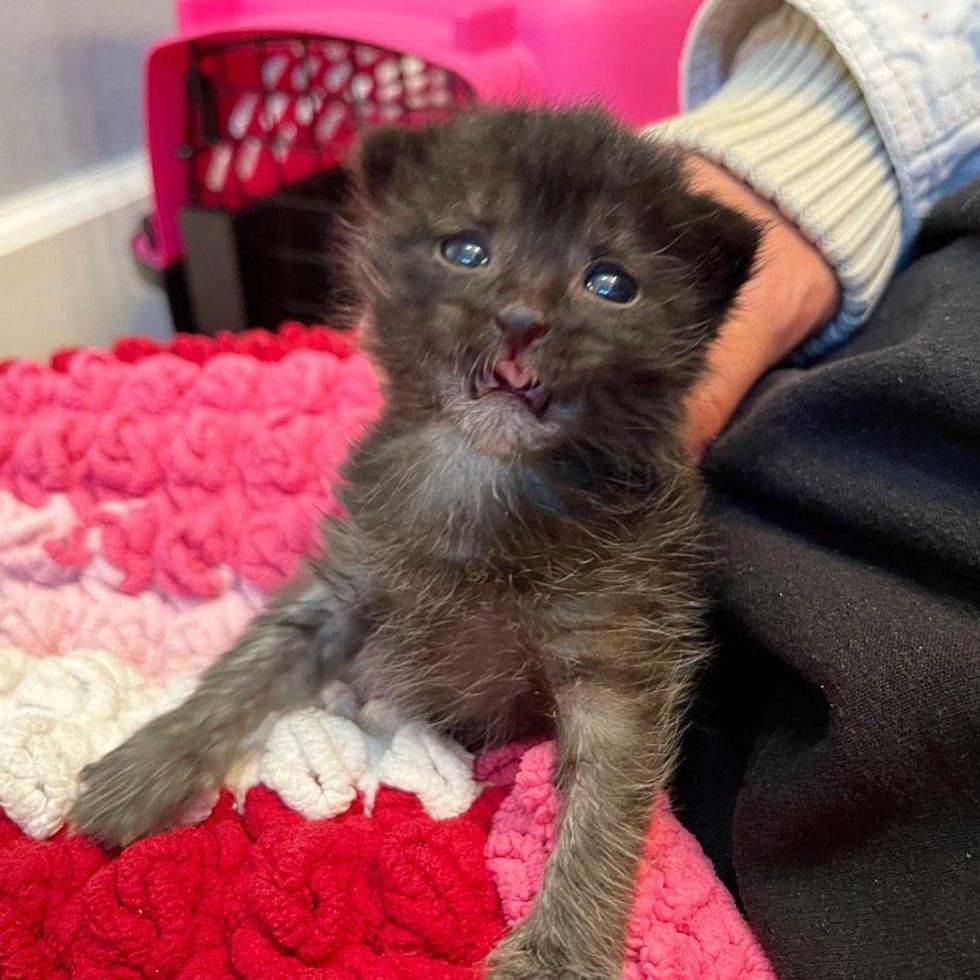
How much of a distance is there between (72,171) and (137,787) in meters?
1.77

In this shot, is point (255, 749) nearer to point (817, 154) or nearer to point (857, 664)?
point (857, 664)

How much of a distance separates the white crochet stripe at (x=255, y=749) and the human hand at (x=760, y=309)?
0.56 meters

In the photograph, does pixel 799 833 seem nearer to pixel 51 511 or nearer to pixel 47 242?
pixel 51 511

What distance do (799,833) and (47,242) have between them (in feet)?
6.63

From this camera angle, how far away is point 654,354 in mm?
1109

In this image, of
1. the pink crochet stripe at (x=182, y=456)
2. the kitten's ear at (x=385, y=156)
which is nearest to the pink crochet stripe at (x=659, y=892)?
the pink crochet stripe at (x=182, y=456)

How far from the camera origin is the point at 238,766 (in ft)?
4.30

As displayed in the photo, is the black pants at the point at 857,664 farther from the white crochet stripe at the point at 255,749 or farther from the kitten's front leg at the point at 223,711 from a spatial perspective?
the kitten's front leg at the point at 223,711

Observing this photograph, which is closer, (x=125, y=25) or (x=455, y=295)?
(x=455, y=295)

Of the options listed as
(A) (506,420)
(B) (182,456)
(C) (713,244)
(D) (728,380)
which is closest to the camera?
(A) (506,420)

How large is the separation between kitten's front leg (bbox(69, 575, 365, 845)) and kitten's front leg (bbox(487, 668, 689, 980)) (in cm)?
38

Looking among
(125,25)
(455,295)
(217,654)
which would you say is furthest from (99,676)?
(125,25)

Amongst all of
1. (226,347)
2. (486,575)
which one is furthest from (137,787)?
(226,347)

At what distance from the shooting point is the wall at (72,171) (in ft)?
7.37
